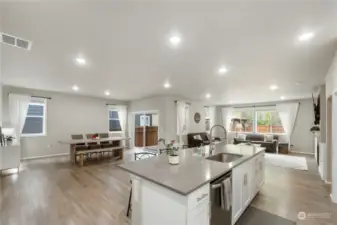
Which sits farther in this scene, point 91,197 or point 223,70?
point 223,70

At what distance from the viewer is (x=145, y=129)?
8547 mm

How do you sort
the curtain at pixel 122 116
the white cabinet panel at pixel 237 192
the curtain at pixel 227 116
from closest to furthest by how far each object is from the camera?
the white cabinet panel at pixel 237 192 < the curtain at pixel 122 116 < the curtain at pixel 227 116

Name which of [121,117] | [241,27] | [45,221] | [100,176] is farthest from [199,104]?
[45,221]

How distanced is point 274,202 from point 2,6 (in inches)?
185

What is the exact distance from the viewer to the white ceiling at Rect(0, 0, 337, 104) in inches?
69.3

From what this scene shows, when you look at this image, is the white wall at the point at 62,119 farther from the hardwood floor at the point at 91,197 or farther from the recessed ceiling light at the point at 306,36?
the recessed ceiling light at the point at 306,36

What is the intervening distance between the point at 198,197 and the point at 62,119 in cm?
715

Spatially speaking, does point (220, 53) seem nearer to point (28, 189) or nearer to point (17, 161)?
point (28, 189)

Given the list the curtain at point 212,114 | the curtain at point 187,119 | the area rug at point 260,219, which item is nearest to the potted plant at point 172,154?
the area rug at point 260,219

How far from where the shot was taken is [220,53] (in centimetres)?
290

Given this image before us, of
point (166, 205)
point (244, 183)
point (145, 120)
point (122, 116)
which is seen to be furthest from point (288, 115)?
point (166, 205)

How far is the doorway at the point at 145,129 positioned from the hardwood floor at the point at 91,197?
390 centimetres

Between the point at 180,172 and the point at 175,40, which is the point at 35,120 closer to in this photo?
the point at 175,40

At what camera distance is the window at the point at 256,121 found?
876 centimetres
